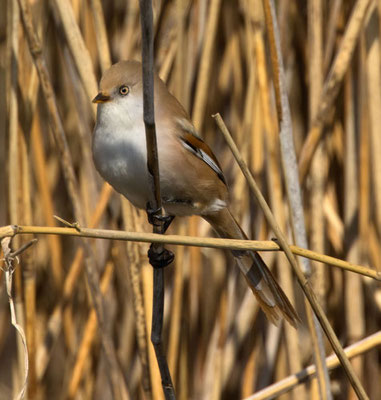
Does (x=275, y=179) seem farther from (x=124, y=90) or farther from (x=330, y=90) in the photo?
(x=124, y=90)

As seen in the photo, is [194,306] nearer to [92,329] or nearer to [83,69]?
[92,329]

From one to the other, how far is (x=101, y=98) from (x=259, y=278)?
0.68m

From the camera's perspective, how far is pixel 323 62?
1.98 metres

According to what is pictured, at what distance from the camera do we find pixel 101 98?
5.58ft

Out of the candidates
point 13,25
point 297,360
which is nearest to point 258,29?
point 13,25

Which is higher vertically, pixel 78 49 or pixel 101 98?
pixel 78 49

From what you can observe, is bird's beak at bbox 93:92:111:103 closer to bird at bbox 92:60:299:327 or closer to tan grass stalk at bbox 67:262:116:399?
bird at bbox 92:60:299:327

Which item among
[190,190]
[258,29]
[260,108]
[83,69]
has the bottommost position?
[190,190]

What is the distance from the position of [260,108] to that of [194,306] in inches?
27.8

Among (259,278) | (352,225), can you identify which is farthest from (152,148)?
(352,225)

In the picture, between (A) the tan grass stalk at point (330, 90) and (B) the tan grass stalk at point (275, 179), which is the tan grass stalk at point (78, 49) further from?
(A) the tan grass stalk at point (330, 90)

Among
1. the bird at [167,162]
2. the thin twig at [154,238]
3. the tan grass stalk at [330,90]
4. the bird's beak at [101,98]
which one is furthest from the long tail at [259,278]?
the thin twig at [154,238]

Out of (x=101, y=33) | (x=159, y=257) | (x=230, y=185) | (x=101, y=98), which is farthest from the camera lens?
(x=230, y=185)

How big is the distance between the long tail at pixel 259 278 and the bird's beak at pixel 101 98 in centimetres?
50
